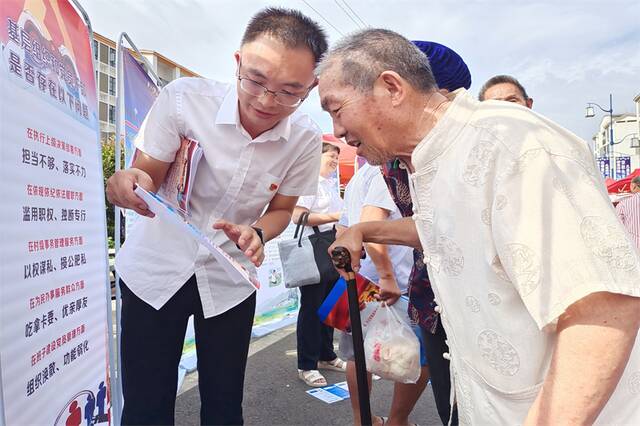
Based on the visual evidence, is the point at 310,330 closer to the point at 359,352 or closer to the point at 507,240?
the point at 359,352

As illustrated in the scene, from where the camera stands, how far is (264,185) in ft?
5.52

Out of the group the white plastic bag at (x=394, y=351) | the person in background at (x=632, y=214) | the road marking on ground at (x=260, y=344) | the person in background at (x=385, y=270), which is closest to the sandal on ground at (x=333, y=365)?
the road marking on ground at (x=260, y=344)

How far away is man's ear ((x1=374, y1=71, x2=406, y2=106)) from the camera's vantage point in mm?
1008

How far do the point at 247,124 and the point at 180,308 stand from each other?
26.3 inches

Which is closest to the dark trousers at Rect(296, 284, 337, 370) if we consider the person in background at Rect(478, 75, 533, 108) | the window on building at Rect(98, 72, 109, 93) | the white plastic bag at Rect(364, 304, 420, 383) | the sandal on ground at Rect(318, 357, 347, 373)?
the sandal on ground at Rect(318, 357, 347, 373)

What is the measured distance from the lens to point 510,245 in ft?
2.63

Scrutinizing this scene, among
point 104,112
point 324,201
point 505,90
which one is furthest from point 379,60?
point 104,112

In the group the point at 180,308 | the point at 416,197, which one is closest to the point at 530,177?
the point at 416,197

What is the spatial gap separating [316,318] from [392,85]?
289cm

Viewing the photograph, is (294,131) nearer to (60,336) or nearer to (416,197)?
(416,197)

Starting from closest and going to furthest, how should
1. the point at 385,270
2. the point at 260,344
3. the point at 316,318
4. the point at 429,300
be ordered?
the point at 429,300 → the point at 385,270 → the point at 316,318 → the point at 260,344

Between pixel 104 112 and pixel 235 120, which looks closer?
pixel 235 120

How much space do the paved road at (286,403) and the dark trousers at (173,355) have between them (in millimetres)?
1325

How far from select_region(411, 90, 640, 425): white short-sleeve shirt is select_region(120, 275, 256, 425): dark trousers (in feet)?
2.80
